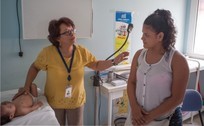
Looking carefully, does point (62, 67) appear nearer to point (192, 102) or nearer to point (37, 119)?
point (37, 119)

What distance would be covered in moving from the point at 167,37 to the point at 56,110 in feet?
3.42

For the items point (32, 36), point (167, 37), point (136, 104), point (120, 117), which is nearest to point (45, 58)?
point (32, 36)

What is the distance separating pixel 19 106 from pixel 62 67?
0.43 metres

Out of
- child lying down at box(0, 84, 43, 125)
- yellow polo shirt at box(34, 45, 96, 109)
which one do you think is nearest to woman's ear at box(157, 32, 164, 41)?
yellow polo shirt at box(34, 45, 96, 109)

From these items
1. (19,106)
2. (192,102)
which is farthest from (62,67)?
(192,102)

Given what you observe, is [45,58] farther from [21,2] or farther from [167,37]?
[167,37]

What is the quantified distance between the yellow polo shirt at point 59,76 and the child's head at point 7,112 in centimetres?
40

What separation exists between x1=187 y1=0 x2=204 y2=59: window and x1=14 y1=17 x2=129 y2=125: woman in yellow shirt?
2.29 meters

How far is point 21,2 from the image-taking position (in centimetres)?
158

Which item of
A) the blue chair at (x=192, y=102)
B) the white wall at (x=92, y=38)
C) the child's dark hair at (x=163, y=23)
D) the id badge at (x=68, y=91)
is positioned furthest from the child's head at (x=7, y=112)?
the blue chair at (x=192, y=102)

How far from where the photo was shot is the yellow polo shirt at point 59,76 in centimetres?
149

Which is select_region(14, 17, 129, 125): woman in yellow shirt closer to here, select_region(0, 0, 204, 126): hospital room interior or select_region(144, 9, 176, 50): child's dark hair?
select_region(0, 0, 204, 126): hospital room interior

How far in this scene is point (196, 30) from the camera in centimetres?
313

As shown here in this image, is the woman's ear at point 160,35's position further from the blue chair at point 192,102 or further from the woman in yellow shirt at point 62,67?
the blue chair at point 192,102
